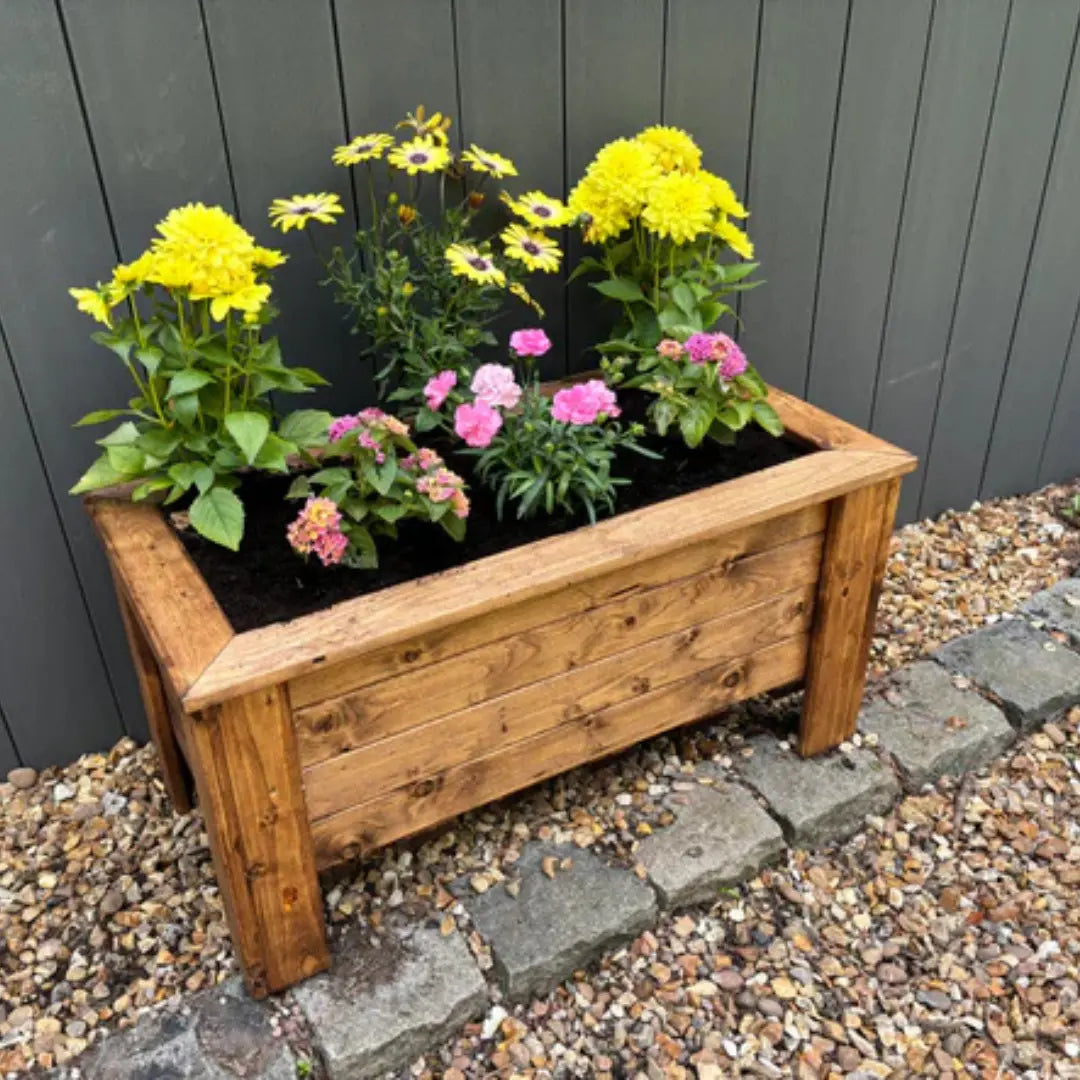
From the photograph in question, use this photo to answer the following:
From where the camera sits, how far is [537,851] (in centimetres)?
181

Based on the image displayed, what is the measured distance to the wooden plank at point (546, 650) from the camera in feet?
4.77

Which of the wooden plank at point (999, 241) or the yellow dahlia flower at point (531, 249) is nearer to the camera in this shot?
the yellow dahlia flower at point (531, 249)

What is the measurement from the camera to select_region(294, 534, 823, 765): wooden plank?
4.77 feet

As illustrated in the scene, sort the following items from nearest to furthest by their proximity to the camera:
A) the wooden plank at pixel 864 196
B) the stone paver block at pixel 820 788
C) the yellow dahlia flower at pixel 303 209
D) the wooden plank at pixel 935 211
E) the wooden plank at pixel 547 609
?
1. the wooden plank at pixel 547 609
2. the yellow dahlia flower at pixel 303 209
3. the stone paver block at pixel 820 788
4. the wooden plank at pixel 864 196
5. the wooden plank at pixel 935 211

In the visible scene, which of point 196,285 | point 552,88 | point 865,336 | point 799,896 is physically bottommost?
point 799,896

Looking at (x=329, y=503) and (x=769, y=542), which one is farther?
(x=769, y=542)

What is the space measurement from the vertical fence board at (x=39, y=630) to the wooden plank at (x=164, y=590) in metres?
0.20

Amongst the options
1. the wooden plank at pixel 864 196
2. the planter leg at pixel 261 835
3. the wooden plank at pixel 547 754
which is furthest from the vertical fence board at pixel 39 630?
the wooden plank at pixel 864 196

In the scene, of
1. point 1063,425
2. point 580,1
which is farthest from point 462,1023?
point 1063,425

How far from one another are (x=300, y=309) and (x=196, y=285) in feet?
1.44

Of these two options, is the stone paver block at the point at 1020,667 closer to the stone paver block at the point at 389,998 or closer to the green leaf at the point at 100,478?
the stone paver block at the point at 389,998

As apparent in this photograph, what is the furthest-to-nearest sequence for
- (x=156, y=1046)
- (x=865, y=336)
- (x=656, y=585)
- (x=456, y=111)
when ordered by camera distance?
(x=865, y=336), (x=456, y=111), (x=656, y=585), (x=156, y=1046)

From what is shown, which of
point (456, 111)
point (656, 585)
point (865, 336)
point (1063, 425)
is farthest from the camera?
point (1063, 425)

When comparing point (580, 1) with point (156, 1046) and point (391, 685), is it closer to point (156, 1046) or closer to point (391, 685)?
point (391, 685)
